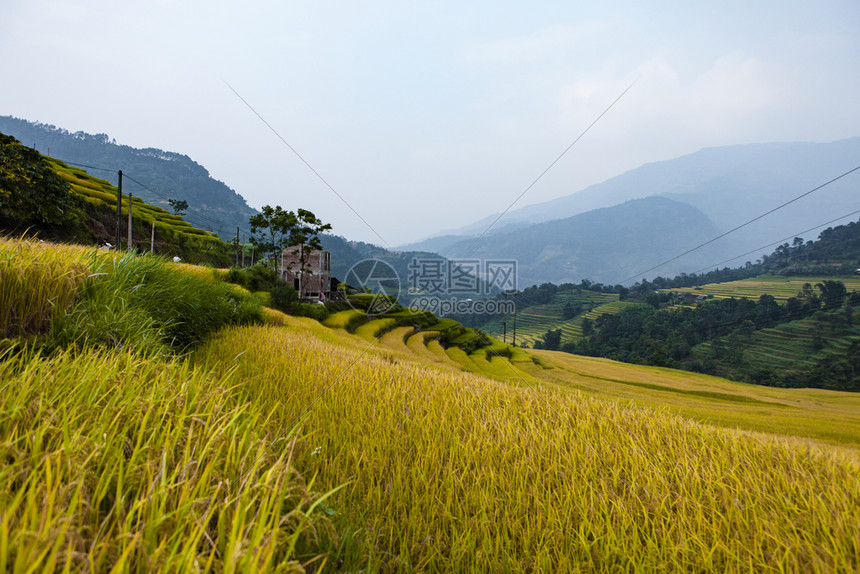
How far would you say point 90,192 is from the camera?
26109mm

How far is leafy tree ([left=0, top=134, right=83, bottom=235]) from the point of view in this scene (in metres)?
15.3

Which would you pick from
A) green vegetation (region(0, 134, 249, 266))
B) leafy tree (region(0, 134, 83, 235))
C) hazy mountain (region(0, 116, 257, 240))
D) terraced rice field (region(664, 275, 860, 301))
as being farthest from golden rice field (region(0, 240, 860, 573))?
hazy mountain (region(0, 116, 257, 240))

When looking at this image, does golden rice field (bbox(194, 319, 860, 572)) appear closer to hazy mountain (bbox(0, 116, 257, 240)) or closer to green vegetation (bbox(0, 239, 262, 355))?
green vegetation (bbox(0, 239, 262, 355))

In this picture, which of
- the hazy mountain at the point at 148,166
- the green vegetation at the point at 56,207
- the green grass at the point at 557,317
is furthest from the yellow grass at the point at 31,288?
the hazy mountain at the point at 148,166

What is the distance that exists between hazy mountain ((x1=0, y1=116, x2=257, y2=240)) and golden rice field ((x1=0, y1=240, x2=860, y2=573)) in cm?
15305

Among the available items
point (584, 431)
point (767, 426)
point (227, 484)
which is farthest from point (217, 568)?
point (767, 426)

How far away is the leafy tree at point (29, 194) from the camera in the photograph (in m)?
15.3

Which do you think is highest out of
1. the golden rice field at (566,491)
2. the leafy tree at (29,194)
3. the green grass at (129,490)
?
the leafy tree at (29,194)

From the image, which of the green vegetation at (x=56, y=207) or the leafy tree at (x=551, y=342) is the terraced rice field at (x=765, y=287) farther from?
the green vegetation at (x=56, y=207)

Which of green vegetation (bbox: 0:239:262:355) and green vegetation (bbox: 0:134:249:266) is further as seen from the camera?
green vegetation (bbox: 0:134:249:266)

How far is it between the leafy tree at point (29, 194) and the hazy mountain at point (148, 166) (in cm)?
12885

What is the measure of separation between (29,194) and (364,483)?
2390 cm

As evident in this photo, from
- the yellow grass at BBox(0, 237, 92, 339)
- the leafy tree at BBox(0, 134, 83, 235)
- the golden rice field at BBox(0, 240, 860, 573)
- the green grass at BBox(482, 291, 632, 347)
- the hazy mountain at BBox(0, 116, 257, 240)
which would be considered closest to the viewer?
the golden rice field at BBox(0, 240, 860, 573)

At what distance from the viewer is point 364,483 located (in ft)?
5.67
